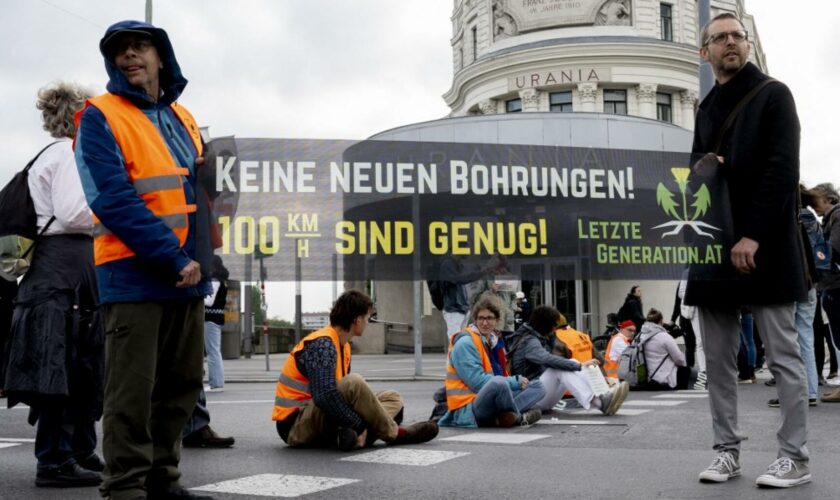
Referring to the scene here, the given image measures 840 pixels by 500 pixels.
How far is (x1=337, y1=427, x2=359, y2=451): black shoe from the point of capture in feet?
19.9

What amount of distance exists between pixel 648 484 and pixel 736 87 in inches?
77.8

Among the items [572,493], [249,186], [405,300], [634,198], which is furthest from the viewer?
[405,300]

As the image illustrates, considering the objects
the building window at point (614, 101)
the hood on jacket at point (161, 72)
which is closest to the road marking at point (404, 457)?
the hood on jacket at point (161, 72)

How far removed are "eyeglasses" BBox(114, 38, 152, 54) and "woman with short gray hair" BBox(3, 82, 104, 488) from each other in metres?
1.16

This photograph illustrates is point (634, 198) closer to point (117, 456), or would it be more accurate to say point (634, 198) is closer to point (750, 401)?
point (750, 401)

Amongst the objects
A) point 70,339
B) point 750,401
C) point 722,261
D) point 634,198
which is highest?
point 634,198

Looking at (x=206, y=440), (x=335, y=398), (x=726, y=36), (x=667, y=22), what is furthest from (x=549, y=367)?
(x=667, y=22)

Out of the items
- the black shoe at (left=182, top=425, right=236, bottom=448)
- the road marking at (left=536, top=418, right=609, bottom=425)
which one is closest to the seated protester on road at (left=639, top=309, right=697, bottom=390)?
the road marking at (left=536, top=418, right=609, bottom=425)

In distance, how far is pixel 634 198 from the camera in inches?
280

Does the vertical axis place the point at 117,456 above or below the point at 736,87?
below

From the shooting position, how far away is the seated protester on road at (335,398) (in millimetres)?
6152

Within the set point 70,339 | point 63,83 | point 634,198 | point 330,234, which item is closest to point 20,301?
point 70,339

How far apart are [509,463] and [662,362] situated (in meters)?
7.28

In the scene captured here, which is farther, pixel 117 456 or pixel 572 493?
pixel 572 493
